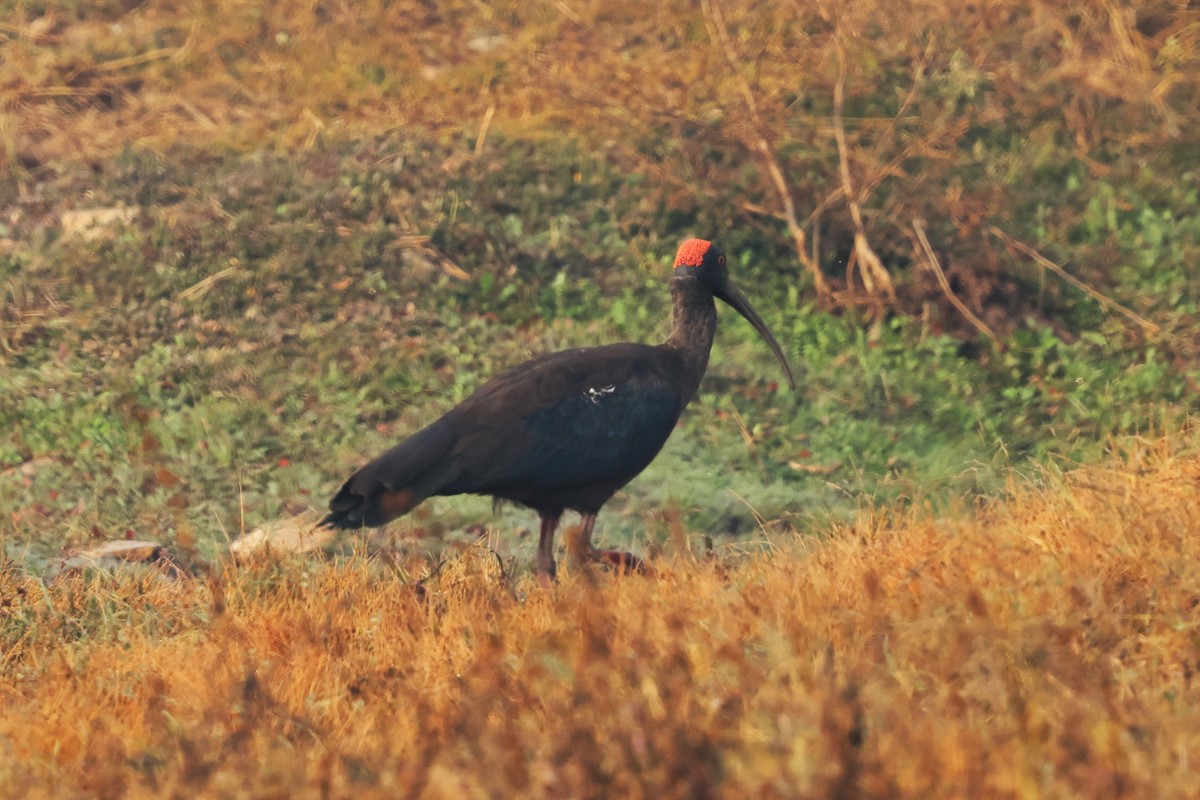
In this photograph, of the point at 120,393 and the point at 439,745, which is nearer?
the point at 439,745

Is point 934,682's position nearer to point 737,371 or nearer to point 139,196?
point 737,371

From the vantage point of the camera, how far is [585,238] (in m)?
10.2

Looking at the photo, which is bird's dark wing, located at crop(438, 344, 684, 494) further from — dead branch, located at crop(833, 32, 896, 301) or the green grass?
dead branch, located at crop(833, 32, 896, 301)

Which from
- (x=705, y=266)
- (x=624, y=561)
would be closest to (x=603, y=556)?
(x=624, y=561)

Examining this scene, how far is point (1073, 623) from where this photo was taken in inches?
175

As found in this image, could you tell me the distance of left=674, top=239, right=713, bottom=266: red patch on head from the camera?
Answer: 7137 mm

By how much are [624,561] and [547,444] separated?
0.56 m

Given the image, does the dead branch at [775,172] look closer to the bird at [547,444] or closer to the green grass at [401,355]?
the green grass at [401,355]

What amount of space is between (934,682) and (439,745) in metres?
1.30

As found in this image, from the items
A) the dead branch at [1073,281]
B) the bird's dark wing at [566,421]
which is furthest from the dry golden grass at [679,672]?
the dead branch at [1073,281]

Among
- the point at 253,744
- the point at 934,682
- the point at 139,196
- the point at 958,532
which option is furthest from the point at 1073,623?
the point at 139,196

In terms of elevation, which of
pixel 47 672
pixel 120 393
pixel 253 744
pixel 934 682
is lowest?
pixel 120 393

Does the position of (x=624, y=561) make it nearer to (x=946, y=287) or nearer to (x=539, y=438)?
(x=539, y=438)

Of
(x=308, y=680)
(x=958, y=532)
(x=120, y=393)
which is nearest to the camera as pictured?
(x=308, y=680)
